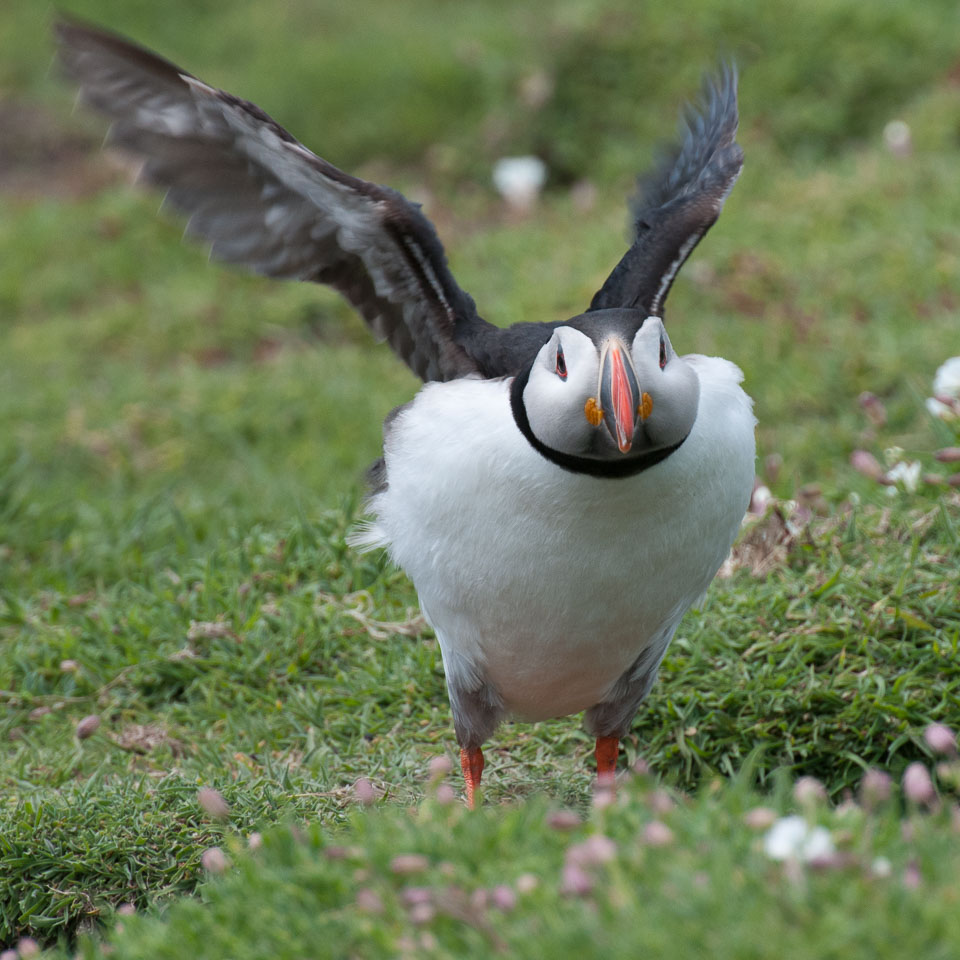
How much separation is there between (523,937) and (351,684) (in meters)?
2.28

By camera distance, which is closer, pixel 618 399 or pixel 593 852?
pixel 593 852

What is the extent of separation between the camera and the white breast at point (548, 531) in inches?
123

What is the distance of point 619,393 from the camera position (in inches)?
113

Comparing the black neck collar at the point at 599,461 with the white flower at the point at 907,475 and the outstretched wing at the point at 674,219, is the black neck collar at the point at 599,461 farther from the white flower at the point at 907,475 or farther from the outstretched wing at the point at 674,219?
the white flower at the point at 907,475

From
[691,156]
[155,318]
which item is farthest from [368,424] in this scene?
[691,156]

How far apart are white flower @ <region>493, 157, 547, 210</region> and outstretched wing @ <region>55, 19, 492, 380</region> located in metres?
5.13

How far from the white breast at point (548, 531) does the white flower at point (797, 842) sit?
3.26 feet

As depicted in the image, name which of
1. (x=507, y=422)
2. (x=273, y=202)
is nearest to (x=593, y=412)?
(x=507, y=422)

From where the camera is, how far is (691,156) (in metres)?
4.28

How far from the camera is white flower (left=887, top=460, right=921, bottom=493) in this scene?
4.64 meters

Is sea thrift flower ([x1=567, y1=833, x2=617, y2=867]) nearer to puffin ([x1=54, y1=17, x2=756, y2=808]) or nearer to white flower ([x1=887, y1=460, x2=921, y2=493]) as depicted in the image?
puffin ([x1=54, y1=17, x2=756, y2=808])

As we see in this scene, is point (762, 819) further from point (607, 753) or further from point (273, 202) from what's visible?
point (273, 202)

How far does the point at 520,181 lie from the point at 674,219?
522 centimetres

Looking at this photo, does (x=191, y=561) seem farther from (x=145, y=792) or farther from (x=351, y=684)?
(x=145, y=792)
